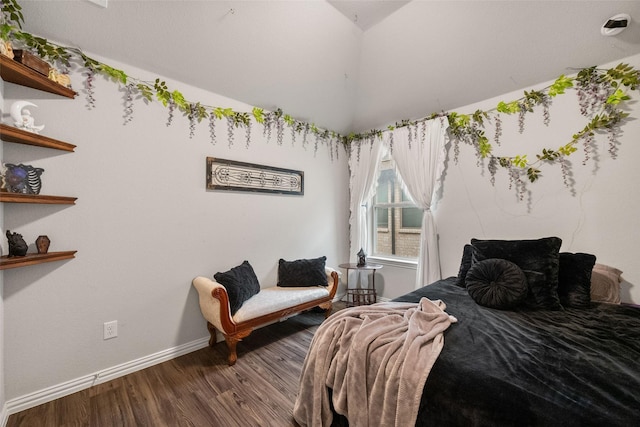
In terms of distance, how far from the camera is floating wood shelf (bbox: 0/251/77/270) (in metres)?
1.45

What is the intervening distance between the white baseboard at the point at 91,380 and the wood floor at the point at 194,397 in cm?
4

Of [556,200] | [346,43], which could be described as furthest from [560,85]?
[346,43]

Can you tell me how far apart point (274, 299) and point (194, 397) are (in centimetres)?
94

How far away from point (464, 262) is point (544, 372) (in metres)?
1.45

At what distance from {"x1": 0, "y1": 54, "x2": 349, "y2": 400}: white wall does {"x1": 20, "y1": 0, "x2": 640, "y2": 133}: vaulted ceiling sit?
0.29 meters

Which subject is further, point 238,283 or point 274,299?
point 274,299

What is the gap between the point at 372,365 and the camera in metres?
1.19

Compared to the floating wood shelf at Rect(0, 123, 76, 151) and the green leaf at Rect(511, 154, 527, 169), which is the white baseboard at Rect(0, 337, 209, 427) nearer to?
the floating wood shelf at Rect(0, 123, 76, 151)

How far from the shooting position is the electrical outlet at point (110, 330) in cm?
192

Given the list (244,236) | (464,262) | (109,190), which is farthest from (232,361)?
(464,262)

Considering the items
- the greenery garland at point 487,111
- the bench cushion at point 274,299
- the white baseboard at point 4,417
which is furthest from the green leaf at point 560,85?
the white baseboard at point 4,417

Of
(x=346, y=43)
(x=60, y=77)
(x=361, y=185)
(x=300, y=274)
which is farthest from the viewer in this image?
(x=361, y=185)

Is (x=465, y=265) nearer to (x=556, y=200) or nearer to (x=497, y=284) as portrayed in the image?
(x=497, y=284)

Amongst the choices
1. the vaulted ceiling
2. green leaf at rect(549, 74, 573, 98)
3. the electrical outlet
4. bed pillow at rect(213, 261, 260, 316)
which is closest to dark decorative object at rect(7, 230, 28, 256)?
the electrical outlet
